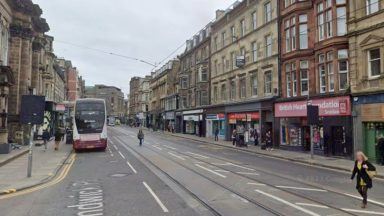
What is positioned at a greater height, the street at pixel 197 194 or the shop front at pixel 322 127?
the shop front at pixel 322 127

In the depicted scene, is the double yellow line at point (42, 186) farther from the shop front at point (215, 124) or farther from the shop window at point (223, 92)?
the shop front at point (215, 124)

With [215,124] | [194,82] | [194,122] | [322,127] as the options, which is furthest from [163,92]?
[322,127]

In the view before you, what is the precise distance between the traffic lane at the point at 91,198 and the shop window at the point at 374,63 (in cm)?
1533

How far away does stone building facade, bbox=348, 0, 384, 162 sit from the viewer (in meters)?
23.9

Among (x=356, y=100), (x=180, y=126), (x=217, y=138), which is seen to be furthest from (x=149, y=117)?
(x=356, y=100)

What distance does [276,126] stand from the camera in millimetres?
36375

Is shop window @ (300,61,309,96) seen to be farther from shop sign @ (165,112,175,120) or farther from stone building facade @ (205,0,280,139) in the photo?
shop sign @ (165,112,175,120)

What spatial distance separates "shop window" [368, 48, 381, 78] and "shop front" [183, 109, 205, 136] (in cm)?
3509

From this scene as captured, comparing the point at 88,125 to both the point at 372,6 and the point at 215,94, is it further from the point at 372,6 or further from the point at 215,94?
the point at 215,94

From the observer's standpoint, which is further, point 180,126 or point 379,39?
point 180,126

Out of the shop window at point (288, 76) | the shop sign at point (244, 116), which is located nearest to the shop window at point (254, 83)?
the shop sign at point (244, 116)

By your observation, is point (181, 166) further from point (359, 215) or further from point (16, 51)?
point (16, 51)

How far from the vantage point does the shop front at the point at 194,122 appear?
59.7 m

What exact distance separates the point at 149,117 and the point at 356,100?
8397 centimetres
